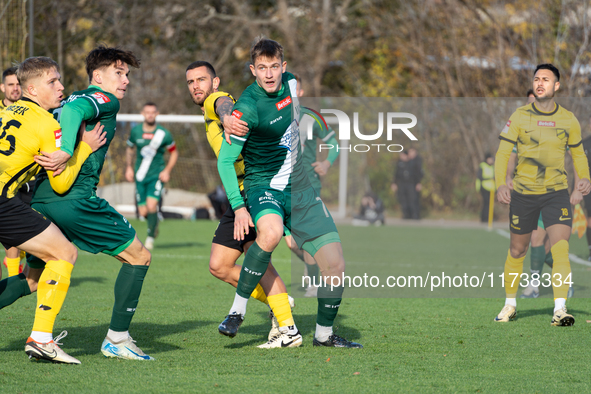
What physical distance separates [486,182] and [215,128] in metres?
4.81

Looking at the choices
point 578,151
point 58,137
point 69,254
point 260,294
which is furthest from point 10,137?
point 578,151

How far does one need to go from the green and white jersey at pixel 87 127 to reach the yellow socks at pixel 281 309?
1487mm

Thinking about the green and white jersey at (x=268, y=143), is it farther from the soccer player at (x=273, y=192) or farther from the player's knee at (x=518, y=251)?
the player's knee at (x=518, y=251)

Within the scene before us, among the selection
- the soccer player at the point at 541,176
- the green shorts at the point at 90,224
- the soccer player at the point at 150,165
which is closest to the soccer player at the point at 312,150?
the soccer player at the point at 541,176

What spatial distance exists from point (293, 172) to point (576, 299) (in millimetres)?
4158

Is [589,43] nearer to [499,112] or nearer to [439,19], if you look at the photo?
[439,19]

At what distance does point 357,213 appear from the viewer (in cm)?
1523

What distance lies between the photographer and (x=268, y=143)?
4.79m

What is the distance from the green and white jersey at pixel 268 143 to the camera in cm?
464

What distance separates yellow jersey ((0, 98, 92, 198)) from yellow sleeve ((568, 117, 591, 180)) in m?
4.33

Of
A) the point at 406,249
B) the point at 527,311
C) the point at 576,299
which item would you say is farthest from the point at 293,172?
the point at 406,249

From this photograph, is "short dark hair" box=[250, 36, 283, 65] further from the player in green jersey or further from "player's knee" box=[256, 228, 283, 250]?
"player's knee" box=[256, 228, 283, 250]

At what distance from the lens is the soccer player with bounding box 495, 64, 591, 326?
6043 mm

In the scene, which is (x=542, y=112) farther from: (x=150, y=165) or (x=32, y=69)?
(x=150, y=165)
